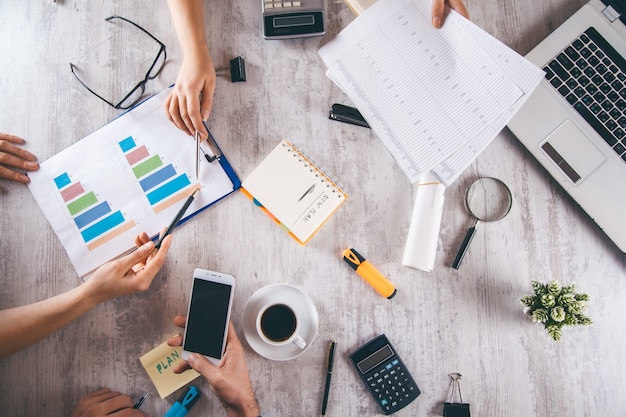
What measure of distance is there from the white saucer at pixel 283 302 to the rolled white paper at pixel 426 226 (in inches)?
9.4

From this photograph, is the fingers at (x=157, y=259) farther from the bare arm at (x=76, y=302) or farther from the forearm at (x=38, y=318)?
the forearm at (x=38, y=318)

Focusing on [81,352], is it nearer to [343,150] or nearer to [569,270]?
[343,150]

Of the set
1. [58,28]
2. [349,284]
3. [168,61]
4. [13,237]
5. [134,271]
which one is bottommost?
[349,284]

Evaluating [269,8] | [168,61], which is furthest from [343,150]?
[168,61]

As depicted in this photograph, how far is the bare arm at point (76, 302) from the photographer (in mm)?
858

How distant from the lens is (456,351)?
36.0 inches

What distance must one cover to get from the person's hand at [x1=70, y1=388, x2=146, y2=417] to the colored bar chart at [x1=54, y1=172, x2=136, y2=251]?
1.02 feet

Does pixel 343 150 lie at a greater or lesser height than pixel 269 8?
lesser

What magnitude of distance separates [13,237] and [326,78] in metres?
0.79

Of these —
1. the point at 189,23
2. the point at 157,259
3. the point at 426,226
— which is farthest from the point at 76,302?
the point at 426,226

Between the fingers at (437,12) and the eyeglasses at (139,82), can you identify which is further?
the eyeglasses at (139,82)

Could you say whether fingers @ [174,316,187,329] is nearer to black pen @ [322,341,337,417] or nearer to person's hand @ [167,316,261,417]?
person's hand @ [167,316,261,417]

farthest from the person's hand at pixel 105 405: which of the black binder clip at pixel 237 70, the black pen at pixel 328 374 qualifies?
the black binder clip at pixel 237 70

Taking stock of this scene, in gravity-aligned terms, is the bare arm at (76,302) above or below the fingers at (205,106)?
below
